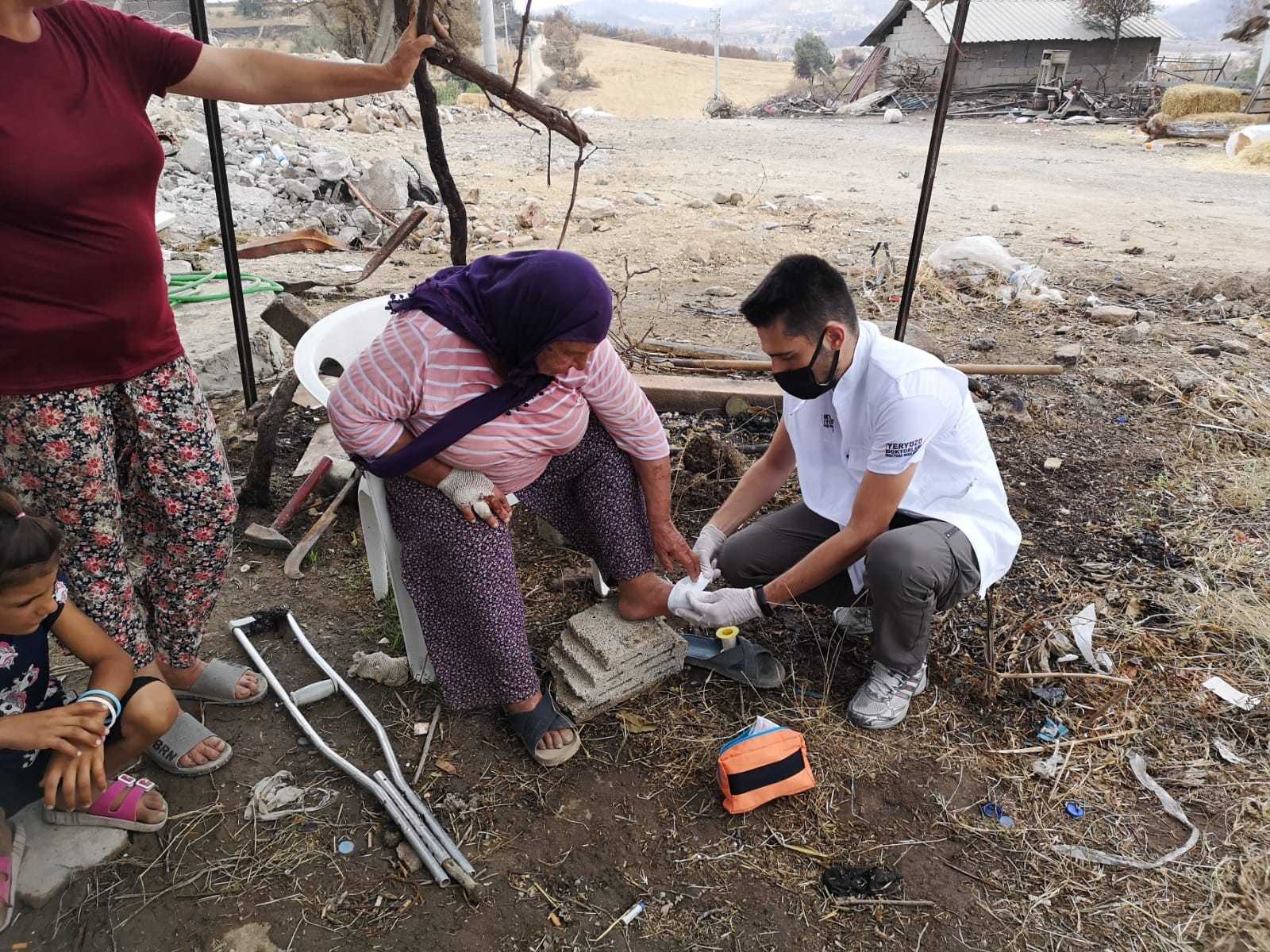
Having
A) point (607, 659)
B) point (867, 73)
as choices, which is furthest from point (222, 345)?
point (867, 73)

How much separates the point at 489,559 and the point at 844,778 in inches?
41.0

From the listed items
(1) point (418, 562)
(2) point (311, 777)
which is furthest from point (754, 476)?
(2) point (311, 777)

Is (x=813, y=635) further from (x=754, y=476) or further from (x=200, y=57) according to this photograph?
(x=200, y=57)

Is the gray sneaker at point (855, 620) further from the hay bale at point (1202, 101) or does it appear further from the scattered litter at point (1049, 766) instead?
the hay bale at point (1202, 101)

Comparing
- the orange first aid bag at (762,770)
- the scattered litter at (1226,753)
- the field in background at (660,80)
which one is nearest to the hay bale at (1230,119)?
the field in background at (660,80)

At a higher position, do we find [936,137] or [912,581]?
[936,137]

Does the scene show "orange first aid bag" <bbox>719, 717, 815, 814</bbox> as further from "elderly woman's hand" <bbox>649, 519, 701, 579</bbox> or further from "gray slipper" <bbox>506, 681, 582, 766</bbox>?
"elderly woman's hand" <bbox>649, 519, 701, 579</bbox>

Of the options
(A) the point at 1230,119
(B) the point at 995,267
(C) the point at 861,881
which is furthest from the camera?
(A) the point at 1230,119

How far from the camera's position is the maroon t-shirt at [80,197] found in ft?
4.93

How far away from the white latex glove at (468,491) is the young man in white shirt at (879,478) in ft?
2.11

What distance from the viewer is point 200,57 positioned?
1.81 meters

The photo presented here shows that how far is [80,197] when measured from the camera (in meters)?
1.57

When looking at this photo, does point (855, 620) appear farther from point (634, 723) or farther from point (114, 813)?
point (114, 813)

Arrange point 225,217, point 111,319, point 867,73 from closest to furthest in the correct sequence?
point 111,319
point 225,217
point 867,73
